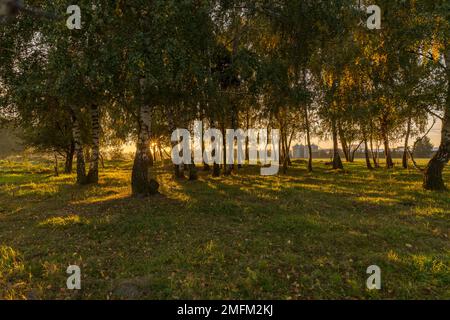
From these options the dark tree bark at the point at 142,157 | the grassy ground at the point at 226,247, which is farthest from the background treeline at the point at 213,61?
the grassy ground at the point at 226,247

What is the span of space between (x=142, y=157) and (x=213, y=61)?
7663mm

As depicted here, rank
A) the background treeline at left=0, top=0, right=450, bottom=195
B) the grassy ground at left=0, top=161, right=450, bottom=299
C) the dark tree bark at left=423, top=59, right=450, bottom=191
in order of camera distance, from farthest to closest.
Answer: the dark tree bark at left=423, top=59, right=450, bottom=191
the background treeline at left=0, top=0, right=450, bottom=195
the grassy ground at left=0, top=161, right=450, bottom=299

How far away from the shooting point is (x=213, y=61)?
19766 mm

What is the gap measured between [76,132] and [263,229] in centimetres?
1899

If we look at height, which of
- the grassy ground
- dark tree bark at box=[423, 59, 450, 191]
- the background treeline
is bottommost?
the grassy ground

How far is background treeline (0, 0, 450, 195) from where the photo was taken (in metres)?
12.9

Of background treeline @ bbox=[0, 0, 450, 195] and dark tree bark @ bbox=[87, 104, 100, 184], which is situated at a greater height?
background treeline @ bbox=[0, 0, 450, 195]

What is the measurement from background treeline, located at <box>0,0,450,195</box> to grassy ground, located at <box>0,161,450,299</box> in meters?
5.21

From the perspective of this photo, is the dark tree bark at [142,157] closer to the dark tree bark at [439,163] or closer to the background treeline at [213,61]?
the background treeline at [213,61]

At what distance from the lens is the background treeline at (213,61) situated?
508 inches

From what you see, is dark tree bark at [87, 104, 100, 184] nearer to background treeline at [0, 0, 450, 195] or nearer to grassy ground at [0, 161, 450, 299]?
background treeline at [0, 0, 450, 195]

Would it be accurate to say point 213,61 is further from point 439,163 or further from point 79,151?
point 439,163

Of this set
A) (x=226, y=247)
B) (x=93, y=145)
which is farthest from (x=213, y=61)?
(x=226, y=247)

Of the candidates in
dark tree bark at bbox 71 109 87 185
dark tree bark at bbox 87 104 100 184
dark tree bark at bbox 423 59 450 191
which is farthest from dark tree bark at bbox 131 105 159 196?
dark tree bark at bbox 423 59 450 191
